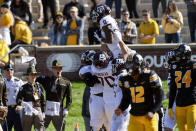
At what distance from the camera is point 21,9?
18047 millimetres

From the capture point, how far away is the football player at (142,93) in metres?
8.38

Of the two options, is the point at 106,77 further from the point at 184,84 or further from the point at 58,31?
the point at 58,31

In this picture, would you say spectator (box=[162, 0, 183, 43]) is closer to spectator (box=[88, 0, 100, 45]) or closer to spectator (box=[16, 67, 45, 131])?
spectator (box=[88, 0, 100, 45])

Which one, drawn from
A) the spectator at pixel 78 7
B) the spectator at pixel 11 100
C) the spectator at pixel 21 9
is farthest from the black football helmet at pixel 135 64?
the spectator at pixel 21 9

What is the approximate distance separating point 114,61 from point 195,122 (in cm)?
168

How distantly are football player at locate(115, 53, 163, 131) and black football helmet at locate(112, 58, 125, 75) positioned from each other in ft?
2.83

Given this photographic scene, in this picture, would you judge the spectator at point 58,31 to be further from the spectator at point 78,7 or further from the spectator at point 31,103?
the spectator at point 31,103

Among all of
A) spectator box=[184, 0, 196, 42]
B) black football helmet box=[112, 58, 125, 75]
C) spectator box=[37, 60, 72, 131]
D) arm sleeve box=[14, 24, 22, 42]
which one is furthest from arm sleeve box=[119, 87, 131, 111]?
spectator box=[184, 0, 196, 42]

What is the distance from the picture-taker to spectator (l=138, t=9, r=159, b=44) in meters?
16.1

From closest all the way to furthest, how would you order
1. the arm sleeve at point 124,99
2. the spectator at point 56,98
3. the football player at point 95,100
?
the arm sleeve at point 124,99, the football player at point 95,100, the spectator at point 56,98

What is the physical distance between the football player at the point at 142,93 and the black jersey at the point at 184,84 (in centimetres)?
71

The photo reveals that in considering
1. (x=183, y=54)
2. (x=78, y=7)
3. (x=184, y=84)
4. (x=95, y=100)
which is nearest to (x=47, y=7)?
(x=78, y=7)

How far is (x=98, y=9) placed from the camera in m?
9.63

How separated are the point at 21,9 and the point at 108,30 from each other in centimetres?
898
